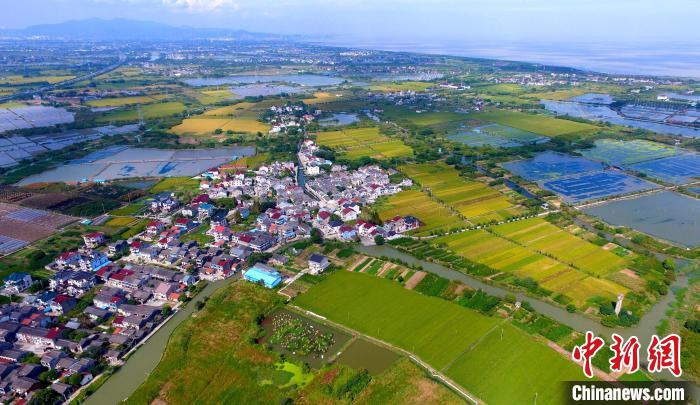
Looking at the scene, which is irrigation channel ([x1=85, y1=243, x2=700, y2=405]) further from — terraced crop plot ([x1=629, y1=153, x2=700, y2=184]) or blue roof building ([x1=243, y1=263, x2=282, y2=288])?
terraced crop plot ([x1=629, y1=153, x2=700, y2=184])

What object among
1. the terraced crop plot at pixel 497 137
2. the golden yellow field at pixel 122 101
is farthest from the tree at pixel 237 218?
the golden yellow field at pixel 122 101

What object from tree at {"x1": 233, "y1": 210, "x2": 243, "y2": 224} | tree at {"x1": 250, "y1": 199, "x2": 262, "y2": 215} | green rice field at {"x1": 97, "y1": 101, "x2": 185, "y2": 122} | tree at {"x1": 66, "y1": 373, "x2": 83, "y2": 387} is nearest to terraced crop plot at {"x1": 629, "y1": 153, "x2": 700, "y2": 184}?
tree at {"x1": 250, "y1": 199, "x2": 262, "y2": 215}

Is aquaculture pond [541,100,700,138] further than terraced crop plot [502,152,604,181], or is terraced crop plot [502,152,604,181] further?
aquaculture pond [541,100,700,138]

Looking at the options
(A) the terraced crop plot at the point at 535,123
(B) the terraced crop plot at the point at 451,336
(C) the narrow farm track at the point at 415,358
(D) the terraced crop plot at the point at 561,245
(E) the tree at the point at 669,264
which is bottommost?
(C) the narrow farm track at the point at 415,358

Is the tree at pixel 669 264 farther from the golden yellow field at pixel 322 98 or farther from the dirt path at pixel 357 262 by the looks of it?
the golden yellow field at pixel 322 98

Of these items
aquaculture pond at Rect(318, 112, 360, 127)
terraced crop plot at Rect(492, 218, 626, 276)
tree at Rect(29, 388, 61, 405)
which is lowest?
tree at Rect(29, 388, 61, 405)

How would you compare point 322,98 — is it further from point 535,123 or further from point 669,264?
point 669,264
